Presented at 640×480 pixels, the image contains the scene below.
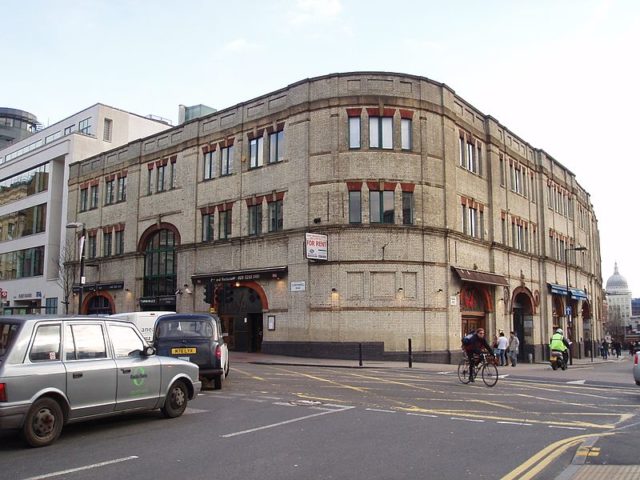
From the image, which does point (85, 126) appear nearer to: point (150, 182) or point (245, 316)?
point (150, 182)

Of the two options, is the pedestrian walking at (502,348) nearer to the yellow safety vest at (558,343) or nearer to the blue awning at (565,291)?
the yellow safety vest at (558,343)

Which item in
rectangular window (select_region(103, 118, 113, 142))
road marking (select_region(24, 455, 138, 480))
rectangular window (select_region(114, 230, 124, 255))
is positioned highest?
rectangular window (select_region(103, 118, 113, 142))

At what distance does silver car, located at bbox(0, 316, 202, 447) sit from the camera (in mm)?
7859

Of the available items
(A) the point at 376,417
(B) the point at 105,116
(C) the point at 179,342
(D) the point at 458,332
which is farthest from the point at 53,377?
(B) the point at 105,116

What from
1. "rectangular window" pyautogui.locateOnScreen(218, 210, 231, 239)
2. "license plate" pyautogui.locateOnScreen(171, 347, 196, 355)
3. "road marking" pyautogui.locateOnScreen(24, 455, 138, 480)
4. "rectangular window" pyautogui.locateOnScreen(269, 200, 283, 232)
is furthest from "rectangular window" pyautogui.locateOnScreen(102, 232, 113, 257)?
"road marking" pyautogui.locateOnScreen(24, 455, 138, 480)

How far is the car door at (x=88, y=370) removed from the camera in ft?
28.0

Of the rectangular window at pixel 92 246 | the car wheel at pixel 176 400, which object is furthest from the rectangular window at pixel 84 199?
the car wheel at pixel 176 400

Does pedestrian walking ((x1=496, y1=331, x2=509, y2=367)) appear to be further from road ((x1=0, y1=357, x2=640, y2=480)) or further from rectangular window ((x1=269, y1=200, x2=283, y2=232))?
road ((x1=0, y1=357, x2=640, y2=480))

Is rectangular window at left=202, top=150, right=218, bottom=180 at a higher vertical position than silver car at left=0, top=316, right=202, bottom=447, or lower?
higher

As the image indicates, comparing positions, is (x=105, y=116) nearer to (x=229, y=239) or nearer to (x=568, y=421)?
(x=229, y=239)

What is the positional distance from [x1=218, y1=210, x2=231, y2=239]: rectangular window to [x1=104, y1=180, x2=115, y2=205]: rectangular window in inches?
488

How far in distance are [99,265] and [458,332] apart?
85.7 feet

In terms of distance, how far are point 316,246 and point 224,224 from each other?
8.14m

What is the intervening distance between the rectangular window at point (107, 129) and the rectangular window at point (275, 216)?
82.6 feet
